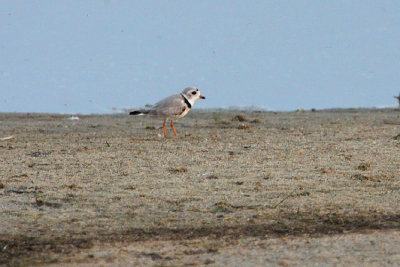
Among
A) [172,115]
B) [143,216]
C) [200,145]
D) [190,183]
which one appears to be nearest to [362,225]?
[143,216]

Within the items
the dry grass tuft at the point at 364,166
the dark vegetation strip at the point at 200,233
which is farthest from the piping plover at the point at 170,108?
the dark vegetation strip at the point at 200,233

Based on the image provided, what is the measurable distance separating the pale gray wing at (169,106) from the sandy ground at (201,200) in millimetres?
791

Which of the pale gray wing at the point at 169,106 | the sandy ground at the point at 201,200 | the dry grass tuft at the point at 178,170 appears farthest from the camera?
the pale gray wing at the point at 169,106

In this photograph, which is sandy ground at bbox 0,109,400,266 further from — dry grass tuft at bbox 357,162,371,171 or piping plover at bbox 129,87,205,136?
piping plover at bbox 129,87,205,136

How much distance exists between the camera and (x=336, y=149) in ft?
29.0

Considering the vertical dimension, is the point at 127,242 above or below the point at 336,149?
below

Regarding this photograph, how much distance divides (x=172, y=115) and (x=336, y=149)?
313 centimetres

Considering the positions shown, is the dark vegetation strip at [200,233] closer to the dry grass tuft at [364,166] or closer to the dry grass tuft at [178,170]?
the dry grass tuft at [364,166]

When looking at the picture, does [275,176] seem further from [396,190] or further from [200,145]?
[200,145]

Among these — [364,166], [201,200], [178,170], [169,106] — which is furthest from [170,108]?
[201,200]

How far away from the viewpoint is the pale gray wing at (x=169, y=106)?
11.0 m

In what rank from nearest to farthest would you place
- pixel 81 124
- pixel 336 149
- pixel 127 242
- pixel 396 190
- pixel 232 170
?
pixel 127 242 → pixel 396 190 → pixel 232 170 → pixel 336 149 → pixel 81 124

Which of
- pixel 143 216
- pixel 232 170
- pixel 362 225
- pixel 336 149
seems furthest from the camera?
pixel 336 149

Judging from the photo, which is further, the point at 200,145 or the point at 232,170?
the point at 200,145
